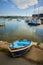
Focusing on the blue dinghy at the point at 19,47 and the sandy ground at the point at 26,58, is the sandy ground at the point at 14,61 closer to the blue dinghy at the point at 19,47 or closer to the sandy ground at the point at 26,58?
the sandy ground at the point at 26,58

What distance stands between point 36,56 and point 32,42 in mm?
399

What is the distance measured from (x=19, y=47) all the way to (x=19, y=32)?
0.44 metres

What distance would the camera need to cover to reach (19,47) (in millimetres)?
2867

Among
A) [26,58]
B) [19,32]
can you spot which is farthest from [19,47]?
[19,32]

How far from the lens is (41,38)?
3156 millimetres

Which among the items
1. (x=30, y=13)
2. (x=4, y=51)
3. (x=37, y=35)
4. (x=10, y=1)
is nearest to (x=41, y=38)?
(x=37, y=35)

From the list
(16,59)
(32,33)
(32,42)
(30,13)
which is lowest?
(16,59)

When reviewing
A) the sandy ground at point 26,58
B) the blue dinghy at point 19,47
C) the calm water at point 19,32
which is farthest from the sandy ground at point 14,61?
the calm water at point 19,32

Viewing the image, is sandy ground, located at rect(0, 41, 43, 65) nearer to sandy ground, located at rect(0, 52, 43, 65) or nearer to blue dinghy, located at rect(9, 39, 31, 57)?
sandy ground, located at rect(0, 52, 43, 65)

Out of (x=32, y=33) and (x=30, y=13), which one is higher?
(x=30, y=13)

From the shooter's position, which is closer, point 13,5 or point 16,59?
point 16,59

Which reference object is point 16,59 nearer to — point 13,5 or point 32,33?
point 32,33

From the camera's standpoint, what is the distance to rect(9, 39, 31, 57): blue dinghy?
9.29 ft

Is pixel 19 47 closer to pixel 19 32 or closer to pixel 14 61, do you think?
pixel 14 61
